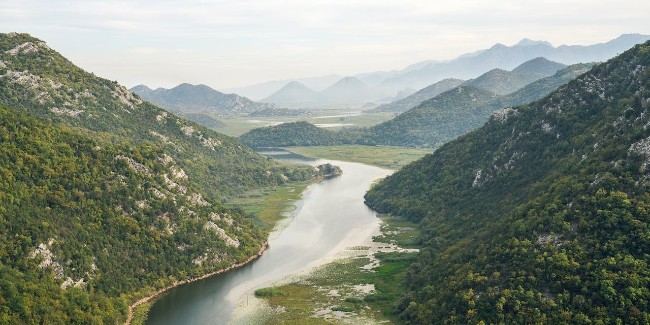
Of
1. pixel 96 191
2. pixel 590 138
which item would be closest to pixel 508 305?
pixel 590 138

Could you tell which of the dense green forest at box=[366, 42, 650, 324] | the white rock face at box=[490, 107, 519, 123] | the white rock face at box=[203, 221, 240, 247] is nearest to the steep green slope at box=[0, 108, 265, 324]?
the white rock face at box=[203, 221, 240, 247]

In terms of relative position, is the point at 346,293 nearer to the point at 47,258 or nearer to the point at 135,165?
the point at 47,258

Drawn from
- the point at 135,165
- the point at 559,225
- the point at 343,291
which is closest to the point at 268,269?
the point at 343,291

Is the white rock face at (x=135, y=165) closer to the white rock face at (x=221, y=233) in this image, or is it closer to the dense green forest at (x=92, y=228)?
the dense green forest at (x=92, y=228)

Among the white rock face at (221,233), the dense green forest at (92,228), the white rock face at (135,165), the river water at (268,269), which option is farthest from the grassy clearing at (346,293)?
the white rock face at (135,165)

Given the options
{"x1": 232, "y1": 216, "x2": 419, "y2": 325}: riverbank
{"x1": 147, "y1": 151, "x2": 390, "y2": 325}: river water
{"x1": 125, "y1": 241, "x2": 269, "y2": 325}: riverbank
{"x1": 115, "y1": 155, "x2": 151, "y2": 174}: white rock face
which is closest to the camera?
{"x1": 232, "y1": 216, "x2": 419, "y2": 325}: riverbank

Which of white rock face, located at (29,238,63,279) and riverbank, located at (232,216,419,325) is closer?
white rock face, located at (29,238,63,279)

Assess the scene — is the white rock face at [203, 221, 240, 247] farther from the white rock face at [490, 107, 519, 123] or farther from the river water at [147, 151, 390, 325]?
the white rock face at [490, 107, 519, 123]

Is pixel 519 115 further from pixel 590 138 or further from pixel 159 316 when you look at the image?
pixel 159 316
